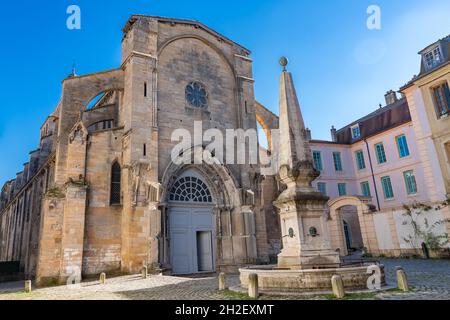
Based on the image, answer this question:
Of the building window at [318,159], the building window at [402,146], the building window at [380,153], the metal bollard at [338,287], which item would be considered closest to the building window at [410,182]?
the building window at [402,146]

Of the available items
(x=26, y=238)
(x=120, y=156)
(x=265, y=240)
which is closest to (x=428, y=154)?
(x=265, y=240)

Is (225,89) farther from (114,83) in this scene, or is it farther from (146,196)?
(146,196)

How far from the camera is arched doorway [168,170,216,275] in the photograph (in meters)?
15.1

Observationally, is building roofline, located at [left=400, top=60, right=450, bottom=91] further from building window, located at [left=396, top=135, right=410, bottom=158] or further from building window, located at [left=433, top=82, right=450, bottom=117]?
building window, located at [left=396, top=135, right=410, bottom=158]

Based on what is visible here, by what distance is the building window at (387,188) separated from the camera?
76.2 feet

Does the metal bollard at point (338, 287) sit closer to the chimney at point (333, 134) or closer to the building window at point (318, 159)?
the building window at point (318, 159)

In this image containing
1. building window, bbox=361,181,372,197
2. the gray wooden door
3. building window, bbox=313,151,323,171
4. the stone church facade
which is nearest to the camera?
the stone church facade

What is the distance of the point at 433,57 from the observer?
53.0 ft

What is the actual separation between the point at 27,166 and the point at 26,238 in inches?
361

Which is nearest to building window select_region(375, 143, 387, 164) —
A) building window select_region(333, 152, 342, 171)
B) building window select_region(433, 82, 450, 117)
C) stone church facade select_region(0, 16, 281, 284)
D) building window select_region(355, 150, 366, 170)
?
building window select_region(355, 150, 366, 170)

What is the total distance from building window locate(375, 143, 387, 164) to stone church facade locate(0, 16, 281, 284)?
9505 millimetres

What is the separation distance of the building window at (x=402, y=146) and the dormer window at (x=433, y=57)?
6.97 meters

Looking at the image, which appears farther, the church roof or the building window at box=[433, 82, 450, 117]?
the church roof
